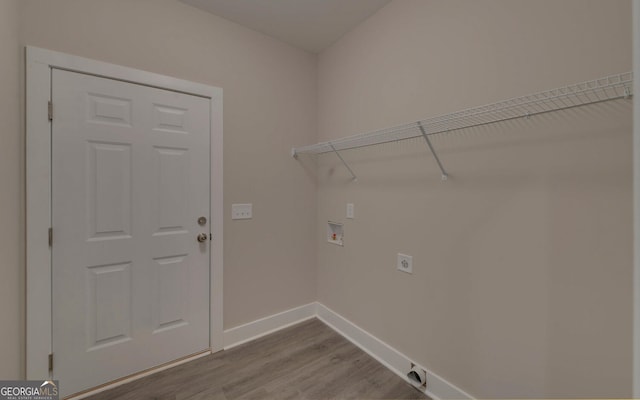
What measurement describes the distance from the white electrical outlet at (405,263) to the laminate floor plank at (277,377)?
0.74m

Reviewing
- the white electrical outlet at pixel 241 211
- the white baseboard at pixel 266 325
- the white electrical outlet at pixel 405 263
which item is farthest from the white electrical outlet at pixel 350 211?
the white baseboard at pixel 266 325

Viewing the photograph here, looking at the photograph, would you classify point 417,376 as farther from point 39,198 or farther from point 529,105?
point 39,198

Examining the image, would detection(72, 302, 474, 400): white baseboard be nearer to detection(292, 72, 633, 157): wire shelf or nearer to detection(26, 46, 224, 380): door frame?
detection(26, 46, 224, 380): door frame

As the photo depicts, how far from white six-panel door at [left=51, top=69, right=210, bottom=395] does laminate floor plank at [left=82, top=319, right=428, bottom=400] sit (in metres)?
0.18

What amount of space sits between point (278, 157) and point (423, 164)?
1.25 meters

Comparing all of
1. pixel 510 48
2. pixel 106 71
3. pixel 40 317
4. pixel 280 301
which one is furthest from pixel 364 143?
pixel 40 317

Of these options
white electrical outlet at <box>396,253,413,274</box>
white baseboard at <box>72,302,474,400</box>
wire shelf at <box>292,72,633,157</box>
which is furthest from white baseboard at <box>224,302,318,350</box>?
wire shelf at <box>292,72,633,157</box>

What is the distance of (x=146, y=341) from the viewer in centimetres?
179

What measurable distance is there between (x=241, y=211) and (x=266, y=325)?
1.04m

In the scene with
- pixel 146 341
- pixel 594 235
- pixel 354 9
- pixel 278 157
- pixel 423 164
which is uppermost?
pixel 354 9

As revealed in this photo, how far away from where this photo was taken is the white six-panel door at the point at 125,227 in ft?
5.03

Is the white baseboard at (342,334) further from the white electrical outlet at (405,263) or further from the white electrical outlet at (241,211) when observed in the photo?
the white electrical outlet at (241,211)

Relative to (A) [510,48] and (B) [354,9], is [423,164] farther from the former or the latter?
(B) [354,9]

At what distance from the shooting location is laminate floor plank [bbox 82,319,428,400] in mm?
1614
